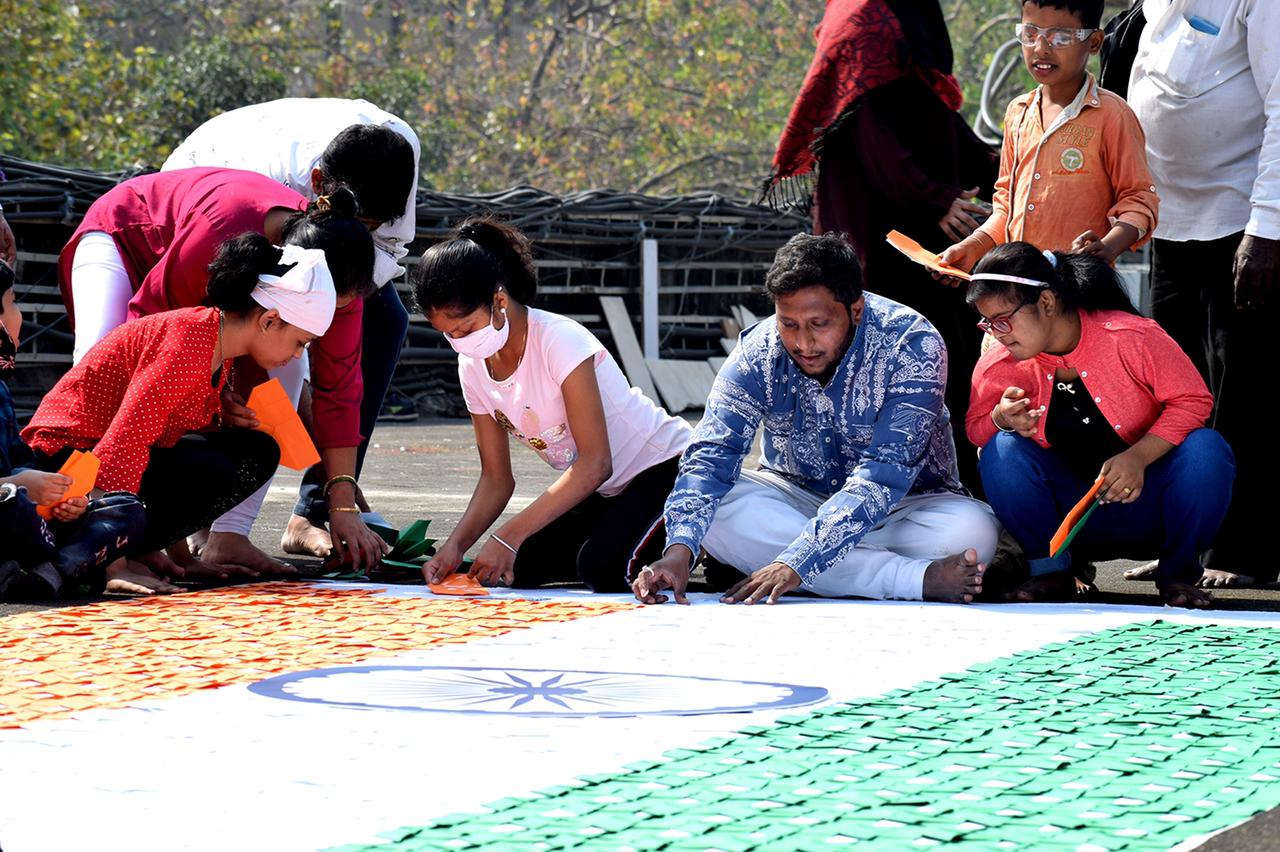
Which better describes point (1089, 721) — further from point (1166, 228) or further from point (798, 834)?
point (1166, 228)

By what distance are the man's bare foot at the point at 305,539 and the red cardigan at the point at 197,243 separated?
0.36 m

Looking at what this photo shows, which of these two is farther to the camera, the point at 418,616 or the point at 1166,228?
the point at 1166,228

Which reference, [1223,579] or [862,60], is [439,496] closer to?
[862,60]

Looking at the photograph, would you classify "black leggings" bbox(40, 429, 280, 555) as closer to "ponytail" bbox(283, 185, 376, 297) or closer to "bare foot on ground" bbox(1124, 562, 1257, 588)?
"ponytail" bbox(283, 185, 376, 297)

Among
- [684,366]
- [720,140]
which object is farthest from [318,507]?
[720,140]

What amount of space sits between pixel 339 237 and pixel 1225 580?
2.16 m

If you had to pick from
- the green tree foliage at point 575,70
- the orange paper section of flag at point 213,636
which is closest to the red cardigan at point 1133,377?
the orange paper section of flag at point 213,636

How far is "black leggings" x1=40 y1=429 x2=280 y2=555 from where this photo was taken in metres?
4.06

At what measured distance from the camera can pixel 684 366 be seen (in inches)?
468

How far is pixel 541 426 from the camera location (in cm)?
421

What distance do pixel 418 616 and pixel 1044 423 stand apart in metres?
1.41

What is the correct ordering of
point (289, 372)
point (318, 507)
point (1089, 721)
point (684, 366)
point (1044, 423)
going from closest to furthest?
point (1089, 721)
point (1044, 423)
point (289, 372)
point (318, 507)
point (684, 366)

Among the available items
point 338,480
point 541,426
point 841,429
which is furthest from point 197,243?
point 841,429

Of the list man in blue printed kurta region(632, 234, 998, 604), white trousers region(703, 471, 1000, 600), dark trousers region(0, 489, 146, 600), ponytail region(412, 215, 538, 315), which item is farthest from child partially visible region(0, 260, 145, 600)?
white trousers region(703, 471, 1000, 600)
